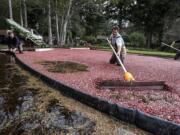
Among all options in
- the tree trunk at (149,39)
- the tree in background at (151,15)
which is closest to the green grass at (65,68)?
the tree in background at (151,15)

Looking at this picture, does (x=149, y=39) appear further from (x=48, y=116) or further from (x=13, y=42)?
(x=48, y=116)

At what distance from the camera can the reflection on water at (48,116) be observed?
13.6 ft

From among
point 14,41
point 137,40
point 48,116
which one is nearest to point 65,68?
point 48,116

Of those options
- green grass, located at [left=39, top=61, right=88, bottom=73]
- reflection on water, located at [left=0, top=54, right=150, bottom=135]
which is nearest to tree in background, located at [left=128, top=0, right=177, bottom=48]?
green grass, located at [left=39, top=61, right=88, bottom=73]

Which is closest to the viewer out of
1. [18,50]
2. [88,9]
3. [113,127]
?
[113,127]

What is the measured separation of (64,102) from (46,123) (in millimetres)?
1268

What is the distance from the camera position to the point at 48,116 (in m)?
4.80

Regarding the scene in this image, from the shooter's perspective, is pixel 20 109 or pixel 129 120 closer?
pixel 129 120

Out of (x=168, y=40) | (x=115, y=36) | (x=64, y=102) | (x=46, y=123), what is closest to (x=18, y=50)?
(x=115, y=36)

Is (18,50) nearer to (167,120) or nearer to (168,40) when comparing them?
(167,120)

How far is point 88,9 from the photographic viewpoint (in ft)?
124

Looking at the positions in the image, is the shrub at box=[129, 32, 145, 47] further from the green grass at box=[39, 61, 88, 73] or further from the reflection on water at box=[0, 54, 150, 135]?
the reflection on water at box=[0, 54, 150, 135]

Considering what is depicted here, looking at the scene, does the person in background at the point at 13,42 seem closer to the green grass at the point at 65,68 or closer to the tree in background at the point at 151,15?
the green grass at the point at 65,68

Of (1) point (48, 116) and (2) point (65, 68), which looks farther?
(2) point (65, 68)
